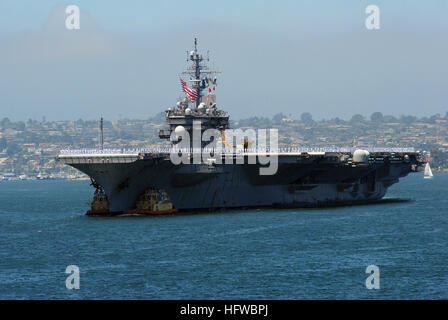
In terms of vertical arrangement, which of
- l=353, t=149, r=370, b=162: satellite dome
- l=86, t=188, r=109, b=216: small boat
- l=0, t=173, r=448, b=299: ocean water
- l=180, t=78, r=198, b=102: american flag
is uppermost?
l=180, t=78, r=198, b=102: american flag

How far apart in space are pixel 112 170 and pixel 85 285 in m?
15.6

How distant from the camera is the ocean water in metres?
23.8

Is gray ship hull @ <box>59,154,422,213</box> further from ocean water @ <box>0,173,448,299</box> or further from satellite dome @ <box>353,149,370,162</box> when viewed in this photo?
ocean water @ <box>0,173,448,299</box>

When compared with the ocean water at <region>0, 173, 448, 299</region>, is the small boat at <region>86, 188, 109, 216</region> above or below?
above

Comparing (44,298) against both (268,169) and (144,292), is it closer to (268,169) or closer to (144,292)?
(144,292)

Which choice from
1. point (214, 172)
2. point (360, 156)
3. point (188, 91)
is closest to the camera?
point (214, 172)

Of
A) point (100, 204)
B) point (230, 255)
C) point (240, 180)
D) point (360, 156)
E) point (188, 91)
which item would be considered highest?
point (188, 91)

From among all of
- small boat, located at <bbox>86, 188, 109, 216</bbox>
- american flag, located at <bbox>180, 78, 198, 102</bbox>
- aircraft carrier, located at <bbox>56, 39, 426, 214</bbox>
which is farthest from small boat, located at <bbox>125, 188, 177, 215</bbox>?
american flag, located at <bbox>180, 78, 198, 102</bbox>

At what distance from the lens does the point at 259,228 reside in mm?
37000

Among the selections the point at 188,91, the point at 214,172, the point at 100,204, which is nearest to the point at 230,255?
the point at 214,172

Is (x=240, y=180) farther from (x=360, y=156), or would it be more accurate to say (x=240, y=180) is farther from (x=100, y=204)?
(x=100, y=204)

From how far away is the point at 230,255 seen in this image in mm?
29719

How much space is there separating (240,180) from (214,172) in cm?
250
